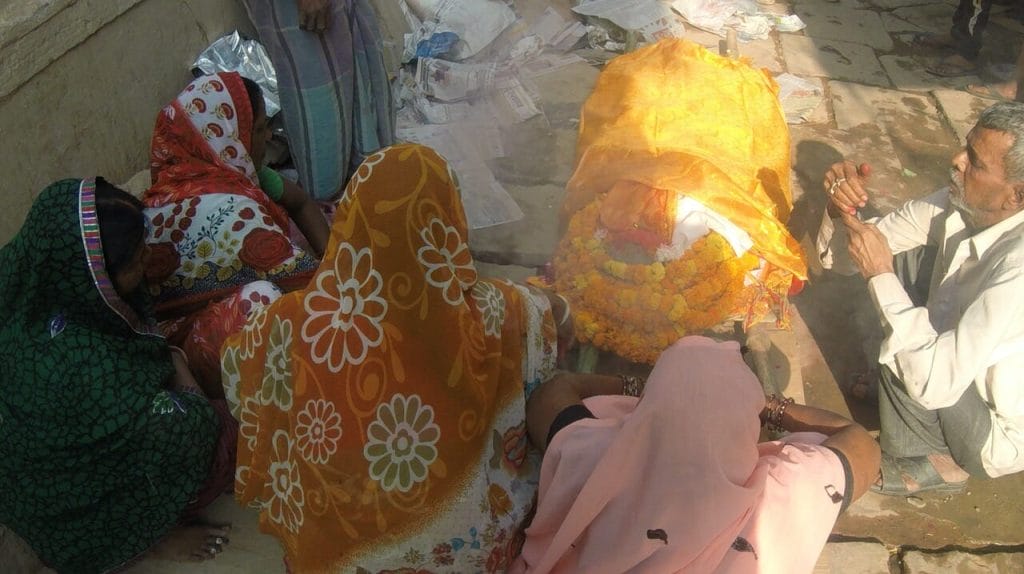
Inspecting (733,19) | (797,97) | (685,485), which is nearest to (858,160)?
(797,97)

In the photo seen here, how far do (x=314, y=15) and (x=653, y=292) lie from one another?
191 centimetres

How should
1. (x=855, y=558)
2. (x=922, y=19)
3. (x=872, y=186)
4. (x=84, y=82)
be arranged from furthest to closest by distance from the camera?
(x=922, y=19) → (x=872, y=186) → (x=84, y=82) → (x=855, y=558)

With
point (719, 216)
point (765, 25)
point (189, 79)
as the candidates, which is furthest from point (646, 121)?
point (765, 25)

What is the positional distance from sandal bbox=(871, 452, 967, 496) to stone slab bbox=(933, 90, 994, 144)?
2770mm

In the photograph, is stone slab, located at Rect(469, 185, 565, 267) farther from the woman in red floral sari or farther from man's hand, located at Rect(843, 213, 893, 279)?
man's hand, located at Rect(843, 213, 893, 279)

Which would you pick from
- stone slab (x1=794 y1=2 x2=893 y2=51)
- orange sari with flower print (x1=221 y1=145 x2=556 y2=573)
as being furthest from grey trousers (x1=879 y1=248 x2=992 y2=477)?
stone slab (x1=794 y1=2 x2=893 y2=51)

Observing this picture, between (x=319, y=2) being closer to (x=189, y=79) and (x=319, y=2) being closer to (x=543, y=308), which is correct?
(x=189, y=79)

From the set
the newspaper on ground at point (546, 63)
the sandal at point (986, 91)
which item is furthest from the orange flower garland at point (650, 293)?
the sandal at point (986, 91)

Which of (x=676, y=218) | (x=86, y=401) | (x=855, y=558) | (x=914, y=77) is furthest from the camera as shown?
(x=914, y=77)

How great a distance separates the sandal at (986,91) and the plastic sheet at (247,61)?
4640 millimetres

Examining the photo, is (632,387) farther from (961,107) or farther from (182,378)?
(961,107)

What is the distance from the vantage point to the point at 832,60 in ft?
17.5

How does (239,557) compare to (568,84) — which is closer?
(239,557)

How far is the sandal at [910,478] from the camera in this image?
266 cm
